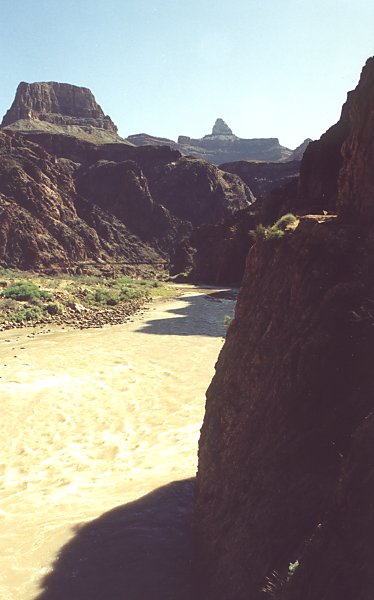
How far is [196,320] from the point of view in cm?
3206

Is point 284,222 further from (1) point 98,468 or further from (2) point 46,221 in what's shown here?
(2) point 46,221

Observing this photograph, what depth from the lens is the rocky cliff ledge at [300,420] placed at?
148 inches

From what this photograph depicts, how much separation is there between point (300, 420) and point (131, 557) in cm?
361

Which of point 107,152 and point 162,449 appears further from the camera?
point 107,152

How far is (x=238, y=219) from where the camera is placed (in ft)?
238

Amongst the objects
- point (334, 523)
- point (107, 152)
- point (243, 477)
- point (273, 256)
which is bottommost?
point (243, 477)

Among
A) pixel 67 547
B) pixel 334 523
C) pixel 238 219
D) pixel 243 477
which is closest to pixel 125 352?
pixel 67 547

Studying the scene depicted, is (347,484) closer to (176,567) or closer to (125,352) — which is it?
(176,567)

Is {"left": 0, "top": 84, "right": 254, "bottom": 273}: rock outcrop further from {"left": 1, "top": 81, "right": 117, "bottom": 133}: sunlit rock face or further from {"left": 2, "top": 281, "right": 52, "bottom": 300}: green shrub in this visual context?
{"left": 2, "top": 281, "right": 52, "bottom": 300}: green shrub

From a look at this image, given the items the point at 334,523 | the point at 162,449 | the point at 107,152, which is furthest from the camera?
the point at 107,152

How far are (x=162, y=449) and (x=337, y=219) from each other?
726 centimetres

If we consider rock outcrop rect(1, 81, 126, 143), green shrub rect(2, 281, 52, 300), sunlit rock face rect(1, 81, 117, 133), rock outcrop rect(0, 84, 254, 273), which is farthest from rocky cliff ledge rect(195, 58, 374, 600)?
sunlit rock face rect(1, 81, 117, 133)

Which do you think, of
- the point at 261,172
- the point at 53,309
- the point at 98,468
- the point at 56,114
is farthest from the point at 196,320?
the point at 56,114

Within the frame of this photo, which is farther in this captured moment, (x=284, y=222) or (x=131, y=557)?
(x=284, y=222)
